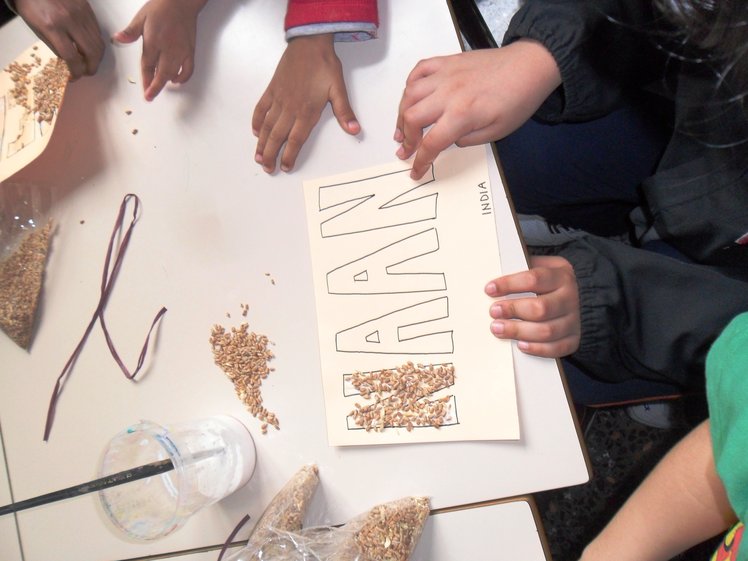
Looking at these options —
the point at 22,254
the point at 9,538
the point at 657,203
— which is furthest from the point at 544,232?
the point at 9,538

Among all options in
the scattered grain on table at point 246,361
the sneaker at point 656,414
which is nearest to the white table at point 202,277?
the scattered grain on table at point 246,361

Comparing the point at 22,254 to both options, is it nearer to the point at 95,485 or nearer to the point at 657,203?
the point at 95,485

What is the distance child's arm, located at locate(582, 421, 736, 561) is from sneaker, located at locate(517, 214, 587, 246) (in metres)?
0.46

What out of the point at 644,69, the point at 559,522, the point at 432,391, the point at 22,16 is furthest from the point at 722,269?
the point at 22,16

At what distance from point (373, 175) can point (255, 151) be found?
0.53 ft

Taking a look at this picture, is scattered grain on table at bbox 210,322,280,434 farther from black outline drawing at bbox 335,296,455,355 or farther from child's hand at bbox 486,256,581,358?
child's hand at bbox 486,256,581,358

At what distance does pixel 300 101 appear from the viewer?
0.69 meters

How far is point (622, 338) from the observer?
660 mm

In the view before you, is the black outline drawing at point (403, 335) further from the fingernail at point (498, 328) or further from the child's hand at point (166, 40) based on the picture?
the child's hand at point (166, 40)

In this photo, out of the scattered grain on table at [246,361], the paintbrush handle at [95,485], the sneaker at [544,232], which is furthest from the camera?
the sneaker at [544,232]

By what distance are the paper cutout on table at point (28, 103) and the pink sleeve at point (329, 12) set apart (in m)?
0.32

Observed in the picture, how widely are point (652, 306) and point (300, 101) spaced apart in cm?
49

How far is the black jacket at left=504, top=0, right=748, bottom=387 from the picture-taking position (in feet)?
2.09

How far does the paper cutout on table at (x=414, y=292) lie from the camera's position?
23.6 inches
